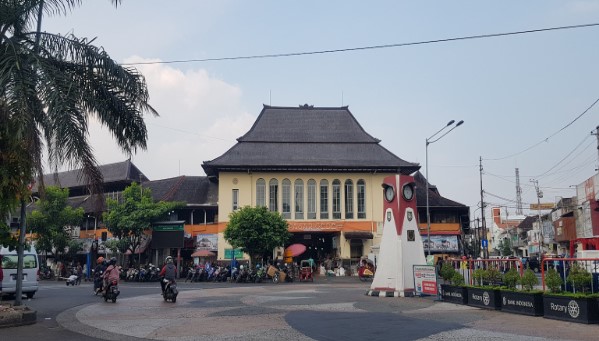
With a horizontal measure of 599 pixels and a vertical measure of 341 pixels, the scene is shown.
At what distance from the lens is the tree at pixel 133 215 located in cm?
4022

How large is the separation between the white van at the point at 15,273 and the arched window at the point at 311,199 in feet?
85.0

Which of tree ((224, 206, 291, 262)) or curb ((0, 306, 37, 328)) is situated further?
tree ((224, 206, 291, 262))

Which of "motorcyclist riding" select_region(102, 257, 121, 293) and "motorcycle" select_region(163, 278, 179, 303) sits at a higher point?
"motorcyclist riding" select_region(102, 257, 121, 293)

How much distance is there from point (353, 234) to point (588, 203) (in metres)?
19.0

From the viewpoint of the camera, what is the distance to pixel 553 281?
1302 cm

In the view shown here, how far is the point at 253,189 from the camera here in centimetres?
4534

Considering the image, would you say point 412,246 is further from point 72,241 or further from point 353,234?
point 72,241

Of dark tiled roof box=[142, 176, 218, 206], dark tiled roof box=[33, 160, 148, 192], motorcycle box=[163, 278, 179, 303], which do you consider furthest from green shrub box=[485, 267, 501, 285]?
dark tiled roof box=[33, 160, 148, 192]

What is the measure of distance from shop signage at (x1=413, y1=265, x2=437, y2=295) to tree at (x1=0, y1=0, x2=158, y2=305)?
10.3 meters

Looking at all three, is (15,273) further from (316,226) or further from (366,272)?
(316,226)

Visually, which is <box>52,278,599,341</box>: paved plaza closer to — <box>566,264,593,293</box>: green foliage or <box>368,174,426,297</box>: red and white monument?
<box>566,264,593,293</box>: green foliage

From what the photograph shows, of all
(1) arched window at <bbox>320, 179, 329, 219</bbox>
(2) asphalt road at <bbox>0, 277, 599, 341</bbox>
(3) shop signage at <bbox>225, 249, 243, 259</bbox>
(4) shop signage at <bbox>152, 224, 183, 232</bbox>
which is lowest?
(2) asphalt road at <bbox>0, 277, 599, 341</bbox>

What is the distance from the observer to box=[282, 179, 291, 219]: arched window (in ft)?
148

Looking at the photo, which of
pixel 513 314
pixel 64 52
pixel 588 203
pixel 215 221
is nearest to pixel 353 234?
pixel 215 221
